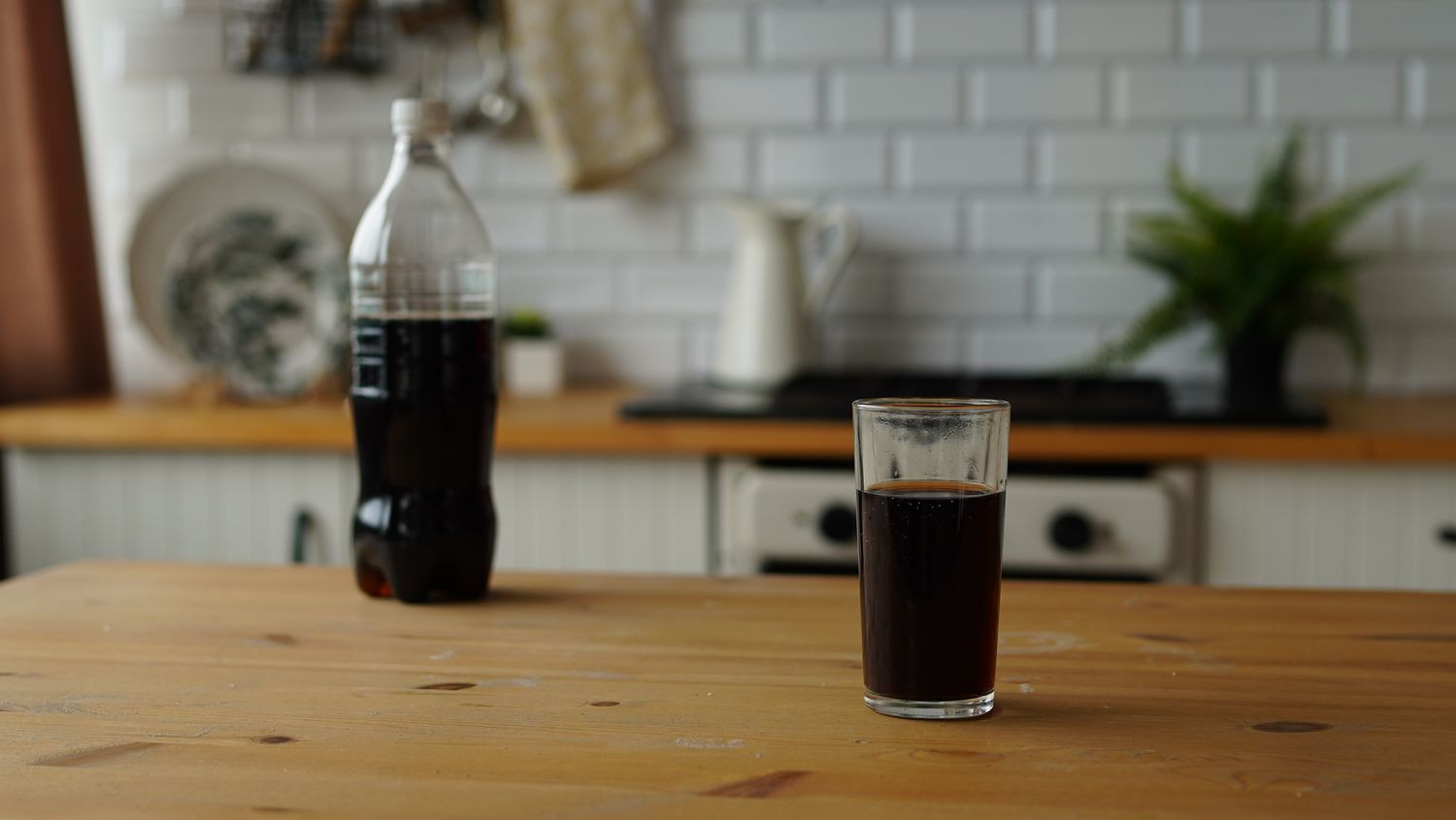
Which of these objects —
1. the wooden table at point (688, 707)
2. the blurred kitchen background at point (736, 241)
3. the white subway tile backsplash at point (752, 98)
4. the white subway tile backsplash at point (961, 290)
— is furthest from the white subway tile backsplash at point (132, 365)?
the wooden table at point (688, 707)

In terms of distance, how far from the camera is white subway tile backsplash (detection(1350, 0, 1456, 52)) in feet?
7.03

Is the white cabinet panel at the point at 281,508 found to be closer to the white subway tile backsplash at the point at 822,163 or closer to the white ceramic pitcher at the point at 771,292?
the white ceramic pitcher at the point at 771,292

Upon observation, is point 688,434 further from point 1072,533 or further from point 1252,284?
point 1252,284

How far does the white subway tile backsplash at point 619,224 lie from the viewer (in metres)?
2.36

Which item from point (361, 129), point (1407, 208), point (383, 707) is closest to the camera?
point (383, 707)

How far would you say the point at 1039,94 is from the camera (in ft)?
7.34

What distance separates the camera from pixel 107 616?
0.87 metres

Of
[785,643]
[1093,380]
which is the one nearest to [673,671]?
[785,643]

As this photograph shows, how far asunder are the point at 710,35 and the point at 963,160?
0.46 m

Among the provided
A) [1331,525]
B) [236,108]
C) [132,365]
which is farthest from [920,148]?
[132,365]

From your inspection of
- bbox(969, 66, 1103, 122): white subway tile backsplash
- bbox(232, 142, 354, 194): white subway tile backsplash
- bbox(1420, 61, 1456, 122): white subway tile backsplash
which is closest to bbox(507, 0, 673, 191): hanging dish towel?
bbox(232, 142, 354, 194): white subway tile backsplash

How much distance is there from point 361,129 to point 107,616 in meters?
1.67

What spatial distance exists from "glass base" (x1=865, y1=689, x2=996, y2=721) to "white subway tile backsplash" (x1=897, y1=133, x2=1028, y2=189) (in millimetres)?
1691

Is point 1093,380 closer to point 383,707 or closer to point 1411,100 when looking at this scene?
point 1411,100
